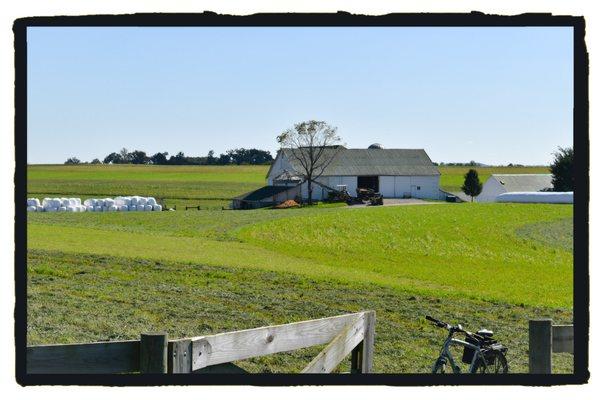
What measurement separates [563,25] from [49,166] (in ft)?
9.92

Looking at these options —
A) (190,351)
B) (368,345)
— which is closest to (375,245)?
(368,345)

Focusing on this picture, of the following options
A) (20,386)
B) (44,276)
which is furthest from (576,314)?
(44,276)

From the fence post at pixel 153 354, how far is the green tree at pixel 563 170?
7.54 feet

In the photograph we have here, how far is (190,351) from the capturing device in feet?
15.9

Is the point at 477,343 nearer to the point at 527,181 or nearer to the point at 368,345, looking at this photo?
the point at 368,345

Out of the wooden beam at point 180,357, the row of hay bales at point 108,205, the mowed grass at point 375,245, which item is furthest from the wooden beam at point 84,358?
the row of hay bales at point 108,205

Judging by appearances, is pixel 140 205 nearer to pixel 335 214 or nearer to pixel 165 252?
pixel 165 252

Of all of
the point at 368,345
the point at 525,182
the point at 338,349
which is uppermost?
the point at 525,182

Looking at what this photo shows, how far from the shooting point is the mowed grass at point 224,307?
9.05 m

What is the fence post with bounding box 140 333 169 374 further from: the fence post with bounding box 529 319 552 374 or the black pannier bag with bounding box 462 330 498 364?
the fence post with bounding box 529 319 552 374

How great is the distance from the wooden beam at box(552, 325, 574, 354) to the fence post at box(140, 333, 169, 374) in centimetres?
231

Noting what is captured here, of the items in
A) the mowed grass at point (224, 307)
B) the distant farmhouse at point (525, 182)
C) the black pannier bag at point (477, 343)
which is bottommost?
the mowed grass at point (224, 307)

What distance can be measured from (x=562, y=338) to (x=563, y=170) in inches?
40.0

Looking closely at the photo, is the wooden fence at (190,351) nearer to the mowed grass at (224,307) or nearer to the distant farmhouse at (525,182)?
the mowed grass at (224,307)
